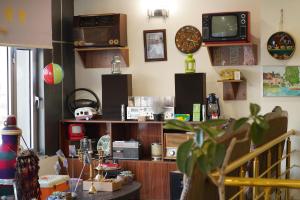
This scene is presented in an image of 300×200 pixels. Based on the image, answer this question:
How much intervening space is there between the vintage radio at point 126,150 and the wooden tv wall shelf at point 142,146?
0.06 metres

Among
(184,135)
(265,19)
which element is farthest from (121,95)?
(265,19)

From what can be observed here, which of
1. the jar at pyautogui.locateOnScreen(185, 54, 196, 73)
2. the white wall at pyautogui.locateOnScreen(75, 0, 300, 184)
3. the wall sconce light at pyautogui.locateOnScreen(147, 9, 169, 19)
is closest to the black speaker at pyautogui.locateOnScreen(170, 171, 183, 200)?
the white wall at pyautogui.locateOnScreen(75, 0, 300, 184)

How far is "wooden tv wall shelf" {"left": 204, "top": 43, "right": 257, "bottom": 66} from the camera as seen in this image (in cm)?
575

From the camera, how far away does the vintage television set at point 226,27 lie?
5453mm

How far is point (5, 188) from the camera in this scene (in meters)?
4.35

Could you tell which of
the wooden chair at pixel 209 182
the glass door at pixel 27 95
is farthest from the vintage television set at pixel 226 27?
the wooden chair at pixel 209 182

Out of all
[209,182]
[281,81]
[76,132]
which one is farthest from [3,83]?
[209,182]

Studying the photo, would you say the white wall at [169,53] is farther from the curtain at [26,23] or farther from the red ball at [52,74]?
the red ball at [52,74]

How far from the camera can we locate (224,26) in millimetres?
5539

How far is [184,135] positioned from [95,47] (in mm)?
1500

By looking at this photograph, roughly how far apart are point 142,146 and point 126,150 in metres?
0.32

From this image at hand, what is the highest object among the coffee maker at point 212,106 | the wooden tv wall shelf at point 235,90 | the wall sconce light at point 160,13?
the wall sconce light at point 160,13

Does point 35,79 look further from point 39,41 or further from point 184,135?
point 184,135

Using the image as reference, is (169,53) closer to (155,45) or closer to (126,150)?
(155,45)
